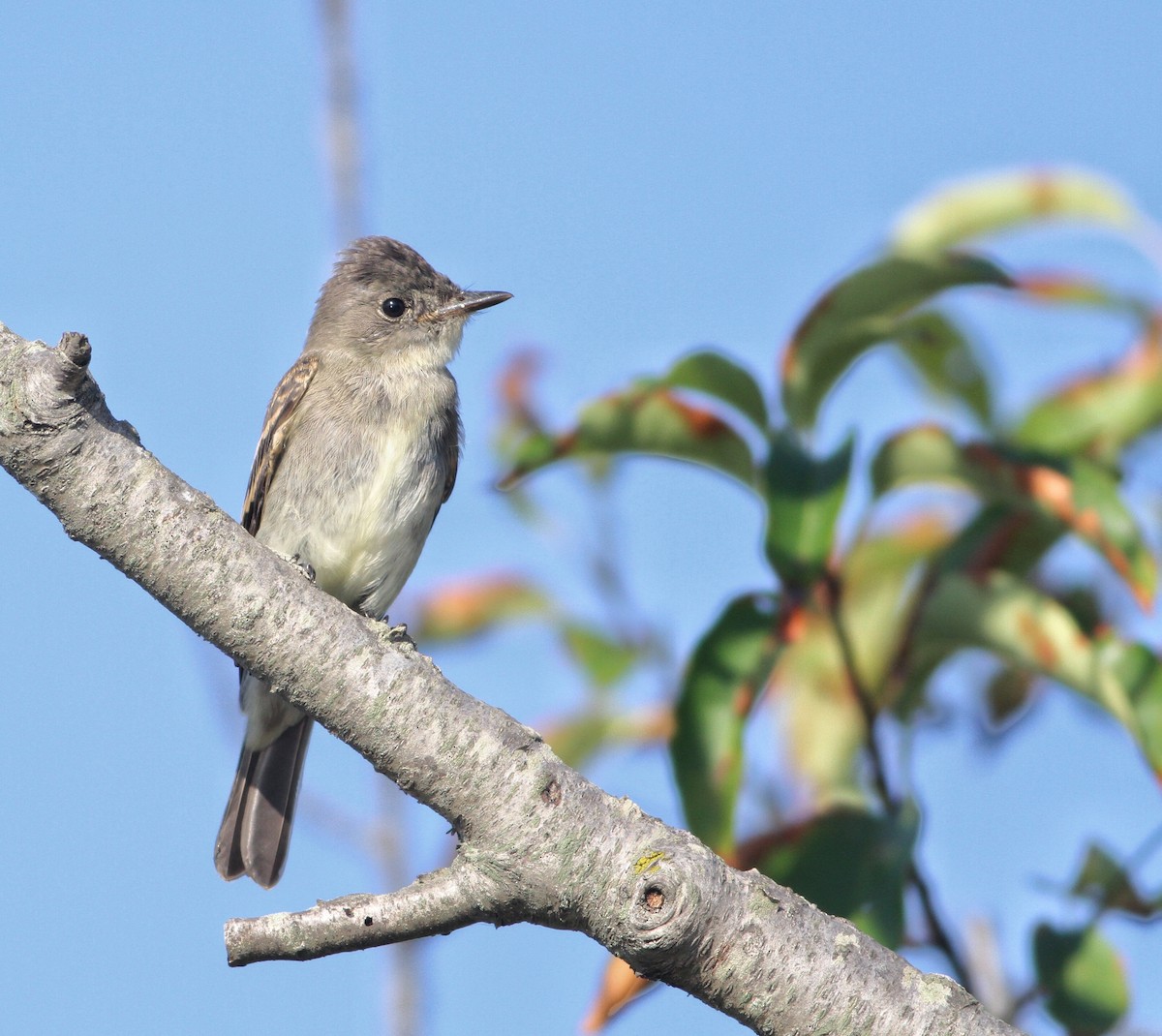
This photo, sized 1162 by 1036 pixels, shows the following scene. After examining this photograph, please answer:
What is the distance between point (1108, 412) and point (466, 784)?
2.22m

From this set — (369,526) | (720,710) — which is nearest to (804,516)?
(720,710)

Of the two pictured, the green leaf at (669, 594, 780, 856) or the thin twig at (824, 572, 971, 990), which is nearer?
the green leaf at (669, 594, 780, 856)

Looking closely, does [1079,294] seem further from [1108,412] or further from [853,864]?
[853,864]

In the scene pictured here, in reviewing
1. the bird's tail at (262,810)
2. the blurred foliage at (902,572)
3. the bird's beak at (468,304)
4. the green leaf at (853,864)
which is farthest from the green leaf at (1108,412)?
the bird's tail at (262,810)

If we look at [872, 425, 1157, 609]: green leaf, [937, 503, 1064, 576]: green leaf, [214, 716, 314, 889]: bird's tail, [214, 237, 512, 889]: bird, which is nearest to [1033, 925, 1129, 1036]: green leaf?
[872, 425, 1157, 609]: green leaf

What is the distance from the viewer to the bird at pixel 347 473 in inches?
217

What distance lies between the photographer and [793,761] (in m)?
4.49

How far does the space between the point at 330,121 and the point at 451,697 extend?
2.63 meters

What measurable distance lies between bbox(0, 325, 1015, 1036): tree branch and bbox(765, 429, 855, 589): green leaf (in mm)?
932

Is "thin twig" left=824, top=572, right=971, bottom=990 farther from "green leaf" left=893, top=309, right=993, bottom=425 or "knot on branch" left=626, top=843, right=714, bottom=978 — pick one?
"knot on branch" left=626, top=843, right=714, bottom=978

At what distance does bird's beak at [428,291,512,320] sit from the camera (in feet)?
20.4

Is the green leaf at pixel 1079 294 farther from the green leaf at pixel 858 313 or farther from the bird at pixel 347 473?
the bird at pixel 347 473

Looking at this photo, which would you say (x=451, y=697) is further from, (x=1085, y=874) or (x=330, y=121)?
(x=330, y=121)

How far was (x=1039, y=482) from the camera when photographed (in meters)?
3.62
